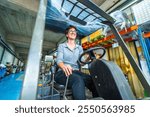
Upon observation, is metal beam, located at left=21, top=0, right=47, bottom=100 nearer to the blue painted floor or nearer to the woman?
the woman

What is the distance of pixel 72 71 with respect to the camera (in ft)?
3.85

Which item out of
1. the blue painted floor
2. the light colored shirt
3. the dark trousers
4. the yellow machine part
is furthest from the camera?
the yellow machine part

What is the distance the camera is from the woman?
3.15 feet

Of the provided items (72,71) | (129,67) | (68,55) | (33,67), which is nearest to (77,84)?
(72,71)

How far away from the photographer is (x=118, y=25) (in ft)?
6.58

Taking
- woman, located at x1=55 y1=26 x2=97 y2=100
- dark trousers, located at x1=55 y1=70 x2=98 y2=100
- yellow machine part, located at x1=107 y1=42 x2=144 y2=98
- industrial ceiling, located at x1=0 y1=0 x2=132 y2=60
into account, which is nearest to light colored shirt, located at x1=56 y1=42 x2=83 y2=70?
woman, located at x1=55 y1=26 x2=97 y2=100

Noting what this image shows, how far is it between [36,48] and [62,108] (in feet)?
1.09

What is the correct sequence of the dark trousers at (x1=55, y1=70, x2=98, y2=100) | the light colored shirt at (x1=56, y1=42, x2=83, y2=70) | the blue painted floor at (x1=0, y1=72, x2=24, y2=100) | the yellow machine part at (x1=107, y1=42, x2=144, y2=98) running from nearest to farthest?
the dark trousers at (x1=55, y1=70, x2=98, y2=100) < the light colored shirt at (x1=56, y1=42, x2=83, y2=70) < the blue painted floor at (x1=0, y1=72, x2=24, y2=100) < the yellow machine part at (x1=107, y1=42, x2=144, y2=98)

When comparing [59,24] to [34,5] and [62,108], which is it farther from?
[34,5]

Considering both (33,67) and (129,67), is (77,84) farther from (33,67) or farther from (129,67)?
(129,67)

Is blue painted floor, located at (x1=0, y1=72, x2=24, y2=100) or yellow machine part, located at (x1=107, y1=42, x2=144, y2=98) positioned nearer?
blue painted floor, located at (x1=0, y1=72, x2=24, y2=100)

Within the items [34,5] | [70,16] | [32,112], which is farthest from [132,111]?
[34,5]

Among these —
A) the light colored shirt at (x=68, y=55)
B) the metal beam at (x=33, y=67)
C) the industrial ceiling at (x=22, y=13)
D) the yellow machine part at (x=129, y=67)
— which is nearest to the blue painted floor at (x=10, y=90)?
the light colored shirt at (x=68, y=55)

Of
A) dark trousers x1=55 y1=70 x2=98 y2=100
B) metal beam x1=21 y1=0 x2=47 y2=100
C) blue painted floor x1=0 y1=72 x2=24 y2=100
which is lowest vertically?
blue painted floor x1=0 y1=72 x2=24 y2=100
